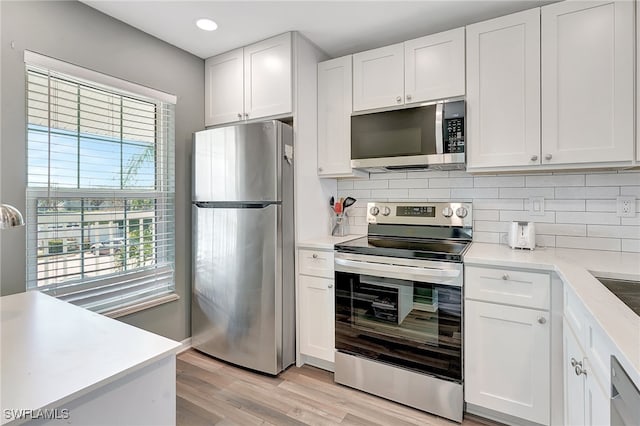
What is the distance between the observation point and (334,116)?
2461 mm

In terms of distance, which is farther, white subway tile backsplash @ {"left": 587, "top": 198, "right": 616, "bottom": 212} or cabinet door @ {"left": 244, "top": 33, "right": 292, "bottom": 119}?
cabinet door @ {"left": 244, "top": 33, "right": 292, "bottom": 119}

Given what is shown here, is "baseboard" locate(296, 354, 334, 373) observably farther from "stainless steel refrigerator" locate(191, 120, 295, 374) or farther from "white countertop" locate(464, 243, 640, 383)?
"white countertop" locate(464, 243, 640, 383)

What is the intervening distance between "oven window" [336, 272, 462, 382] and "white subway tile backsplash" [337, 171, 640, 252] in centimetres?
74

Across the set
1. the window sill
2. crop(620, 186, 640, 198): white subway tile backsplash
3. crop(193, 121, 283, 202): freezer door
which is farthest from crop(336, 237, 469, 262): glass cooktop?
the window sill

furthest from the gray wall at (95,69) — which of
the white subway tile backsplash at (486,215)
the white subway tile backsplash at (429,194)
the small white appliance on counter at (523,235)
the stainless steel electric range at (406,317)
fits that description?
the small white appliance on counter at (523,235)

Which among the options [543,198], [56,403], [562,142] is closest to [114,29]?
[56,403]

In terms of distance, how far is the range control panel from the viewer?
2283mm

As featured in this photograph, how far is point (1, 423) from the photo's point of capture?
62 centimetres

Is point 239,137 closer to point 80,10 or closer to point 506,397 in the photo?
point 80,10

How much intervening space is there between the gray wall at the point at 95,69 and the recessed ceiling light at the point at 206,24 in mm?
435

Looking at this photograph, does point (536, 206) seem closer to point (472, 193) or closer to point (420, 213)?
point (472, 193)

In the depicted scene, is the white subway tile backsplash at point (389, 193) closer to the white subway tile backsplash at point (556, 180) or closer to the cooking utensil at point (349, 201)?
the cooking utensil at point (349, 201)

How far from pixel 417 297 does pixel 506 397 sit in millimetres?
663
